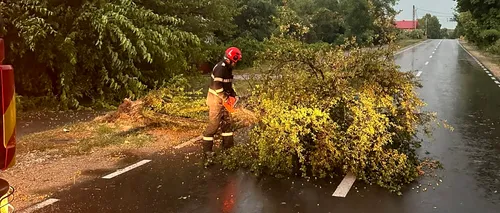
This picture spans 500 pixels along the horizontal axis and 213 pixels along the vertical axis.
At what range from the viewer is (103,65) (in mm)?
12367

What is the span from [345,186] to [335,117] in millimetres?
1090

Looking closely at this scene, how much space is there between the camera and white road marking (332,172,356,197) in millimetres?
5773

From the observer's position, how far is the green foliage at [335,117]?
Result: 625cm

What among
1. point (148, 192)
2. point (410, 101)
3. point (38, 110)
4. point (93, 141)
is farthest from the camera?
point (38, 110)

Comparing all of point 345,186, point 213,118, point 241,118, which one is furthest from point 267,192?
point 241,118

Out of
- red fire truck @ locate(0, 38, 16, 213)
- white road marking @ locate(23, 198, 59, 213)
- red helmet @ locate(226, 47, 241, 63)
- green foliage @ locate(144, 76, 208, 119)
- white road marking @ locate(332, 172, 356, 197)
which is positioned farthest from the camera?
green foliage @ locate(144, 76, 208, 119)

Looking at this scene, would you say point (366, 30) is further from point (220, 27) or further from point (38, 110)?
point (38, 110)

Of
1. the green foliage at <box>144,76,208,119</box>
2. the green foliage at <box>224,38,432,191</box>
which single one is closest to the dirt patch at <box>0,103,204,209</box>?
the green foliage at <box>144,76,208,119</box>

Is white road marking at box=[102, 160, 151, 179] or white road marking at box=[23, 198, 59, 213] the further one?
white road marking at box=[102, 160, 151, 179]

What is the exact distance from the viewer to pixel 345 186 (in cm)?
605

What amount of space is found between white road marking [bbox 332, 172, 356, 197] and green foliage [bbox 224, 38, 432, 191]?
0.14 m

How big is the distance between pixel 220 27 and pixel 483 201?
12.9m

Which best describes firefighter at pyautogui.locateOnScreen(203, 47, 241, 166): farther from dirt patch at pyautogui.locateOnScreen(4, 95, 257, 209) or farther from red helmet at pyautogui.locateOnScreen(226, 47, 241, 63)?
dirt patch at pyautogui.locateOnScreen(4, 95, 257, 209)

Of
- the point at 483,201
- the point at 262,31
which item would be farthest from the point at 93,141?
the point at 262,31
